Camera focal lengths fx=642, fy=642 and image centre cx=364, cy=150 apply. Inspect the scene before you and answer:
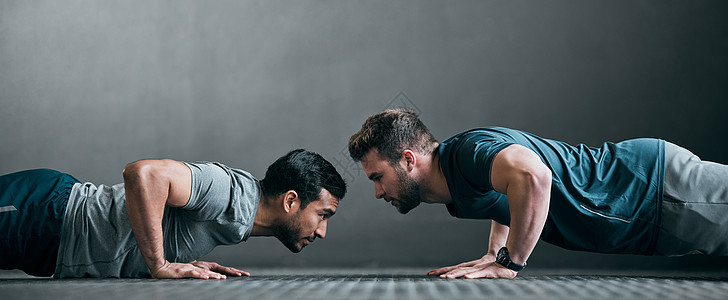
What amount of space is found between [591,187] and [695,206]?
12.7 inches

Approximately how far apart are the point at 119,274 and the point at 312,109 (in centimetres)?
190

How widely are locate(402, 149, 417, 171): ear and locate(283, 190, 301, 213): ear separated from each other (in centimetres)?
45

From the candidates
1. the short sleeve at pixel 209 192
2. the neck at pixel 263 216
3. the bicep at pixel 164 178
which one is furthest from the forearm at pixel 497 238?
the bicep at pixel 164 178

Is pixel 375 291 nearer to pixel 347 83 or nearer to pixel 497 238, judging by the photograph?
pixel 497 238

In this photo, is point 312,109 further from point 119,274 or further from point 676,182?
point 676,182

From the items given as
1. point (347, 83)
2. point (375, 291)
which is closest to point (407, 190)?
point (375, 291)

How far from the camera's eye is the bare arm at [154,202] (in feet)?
6.48

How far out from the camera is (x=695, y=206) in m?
2.02

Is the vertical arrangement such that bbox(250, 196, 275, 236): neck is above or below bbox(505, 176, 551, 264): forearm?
below

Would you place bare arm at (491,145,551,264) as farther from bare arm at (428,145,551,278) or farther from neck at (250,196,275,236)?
neck at (250,196,275,236)

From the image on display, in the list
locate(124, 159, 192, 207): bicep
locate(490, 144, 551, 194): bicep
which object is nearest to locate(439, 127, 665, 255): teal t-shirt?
locate(490, 144, 551, 194): bicep

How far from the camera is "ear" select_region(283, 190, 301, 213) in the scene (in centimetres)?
240

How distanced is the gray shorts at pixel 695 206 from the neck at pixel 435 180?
0.71 m

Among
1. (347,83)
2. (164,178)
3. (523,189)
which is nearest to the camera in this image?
(523,189)
